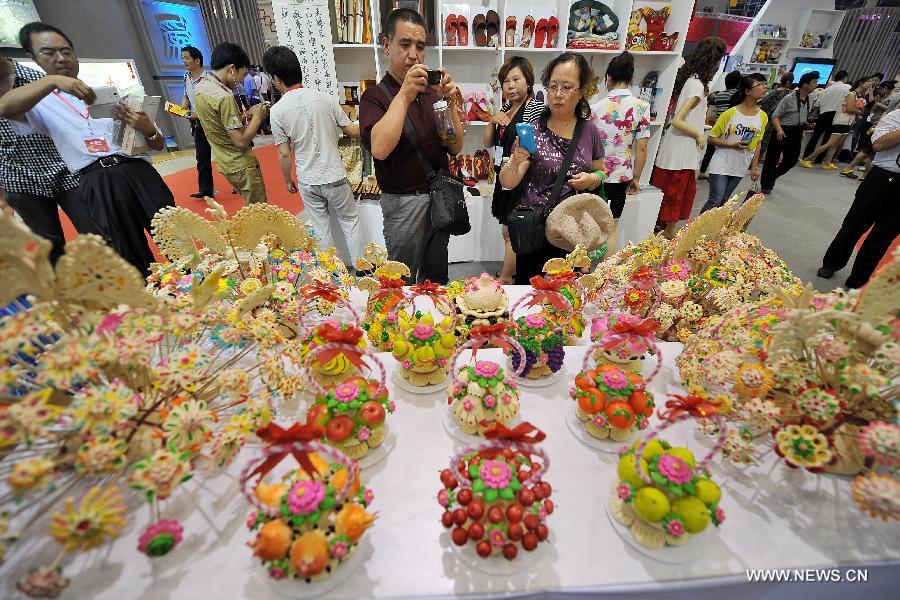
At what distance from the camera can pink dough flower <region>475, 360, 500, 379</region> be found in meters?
1.04

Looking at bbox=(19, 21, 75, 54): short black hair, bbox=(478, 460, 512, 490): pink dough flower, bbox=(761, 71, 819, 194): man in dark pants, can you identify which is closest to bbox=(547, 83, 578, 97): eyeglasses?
A: bbox=(478, 460, 512, 490): pink dough flower

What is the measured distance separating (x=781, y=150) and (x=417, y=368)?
22.4 ft

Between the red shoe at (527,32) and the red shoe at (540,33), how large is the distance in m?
0.04

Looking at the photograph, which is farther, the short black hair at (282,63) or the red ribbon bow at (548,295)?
the short black hair at (282,63)

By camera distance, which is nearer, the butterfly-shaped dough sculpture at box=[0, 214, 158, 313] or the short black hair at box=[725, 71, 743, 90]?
the butterfly-shaped dough sculpture at box=[0, 214, 158, 313]

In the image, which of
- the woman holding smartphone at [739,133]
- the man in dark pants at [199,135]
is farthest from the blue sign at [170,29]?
the woman holding smartphone at [739,133]

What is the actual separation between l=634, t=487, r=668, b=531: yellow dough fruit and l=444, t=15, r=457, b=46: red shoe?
11.0 ft

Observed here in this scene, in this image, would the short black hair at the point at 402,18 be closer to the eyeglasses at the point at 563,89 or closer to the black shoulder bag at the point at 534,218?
the eyeglasses at the point at 563,89

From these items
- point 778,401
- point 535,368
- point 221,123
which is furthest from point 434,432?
point 221,123

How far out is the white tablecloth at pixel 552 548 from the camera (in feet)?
2.51

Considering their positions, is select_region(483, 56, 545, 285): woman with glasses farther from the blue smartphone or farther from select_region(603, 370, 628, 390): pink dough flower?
select_region(603, 370, 628, 390): pink dough flower

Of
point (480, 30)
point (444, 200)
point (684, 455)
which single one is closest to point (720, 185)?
point (480, 30)

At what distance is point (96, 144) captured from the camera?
1.89m

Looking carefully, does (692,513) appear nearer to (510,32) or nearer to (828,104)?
(510,32)
